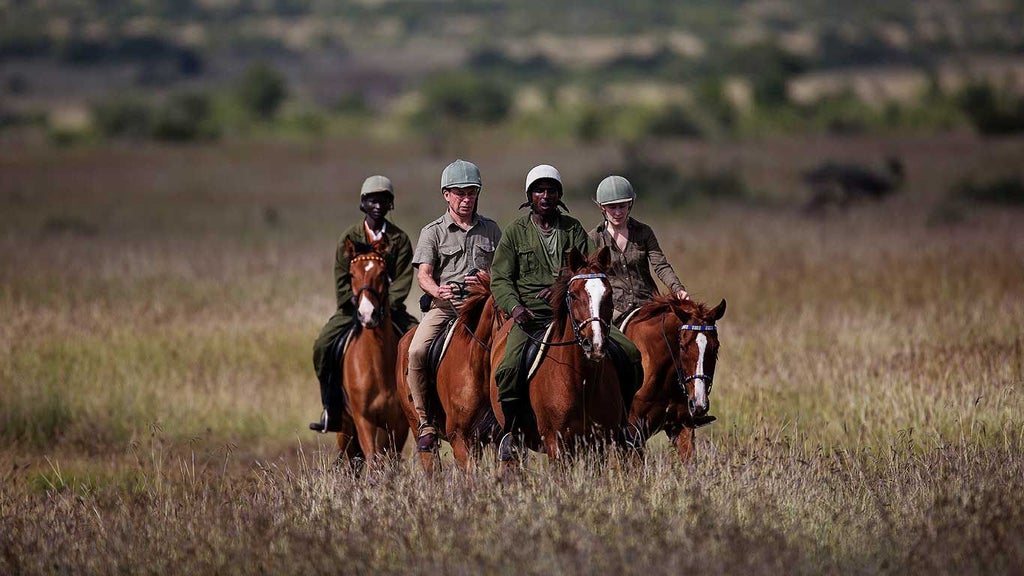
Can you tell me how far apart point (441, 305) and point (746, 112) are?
62.0 meters

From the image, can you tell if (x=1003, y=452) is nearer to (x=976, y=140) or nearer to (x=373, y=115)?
(x=976, y=140)

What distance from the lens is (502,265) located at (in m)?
10.5

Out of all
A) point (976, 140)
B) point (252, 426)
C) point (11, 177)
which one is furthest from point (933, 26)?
point (252, 426)

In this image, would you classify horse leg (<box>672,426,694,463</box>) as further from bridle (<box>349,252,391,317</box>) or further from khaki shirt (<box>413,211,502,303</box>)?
bridle (<box>349,252,391,317</box>)

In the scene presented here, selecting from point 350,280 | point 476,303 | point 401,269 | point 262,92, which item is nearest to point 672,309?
point 476,303

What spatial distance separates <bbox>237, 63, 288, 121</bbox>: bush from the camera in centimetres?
8294

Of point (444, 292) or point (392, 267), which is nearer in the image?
point (444, 292)

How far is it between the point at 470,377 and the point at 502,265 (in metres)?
0.93

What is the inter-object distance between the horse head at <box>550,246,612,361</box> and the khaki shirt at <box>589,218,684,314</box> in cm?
181

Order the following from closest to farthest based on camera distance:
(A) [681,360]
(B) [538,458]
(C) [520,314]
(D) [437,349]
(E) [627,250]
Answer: (C) [520,314], (A) [681,360], (D) [437,349], (E) [627,250], (B) [538,458]

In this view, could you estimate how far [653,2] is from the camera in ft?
581

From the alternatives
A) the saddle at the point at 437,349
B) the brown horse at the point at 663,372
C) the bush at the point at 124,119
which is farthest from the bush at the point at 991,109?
the saddle at the point at 437,349

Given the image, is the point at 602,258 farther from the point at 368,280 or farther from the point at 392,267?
the point at 392,267

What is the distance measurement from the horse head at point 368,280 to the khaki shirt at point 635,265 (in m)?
1.58
